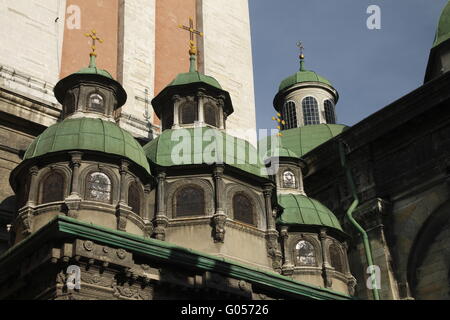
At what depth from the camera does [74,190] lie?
18.3m

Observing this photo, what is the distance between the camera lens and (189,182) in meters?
20.3

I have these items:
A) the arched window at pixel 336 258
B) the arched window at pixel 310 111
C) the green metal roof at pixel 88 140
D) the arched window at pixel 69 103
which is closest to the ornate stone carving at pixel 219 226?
the green metal roof at pixel 88 140

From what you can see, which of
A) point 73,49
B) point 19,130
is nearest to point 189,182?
point 19,130

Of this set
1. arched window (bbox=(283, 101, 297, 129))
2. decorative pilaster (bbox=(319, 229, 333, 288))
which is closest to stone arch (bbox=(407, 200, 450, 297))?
decorative pilaster (bbox=(319, 229, 333, 288))

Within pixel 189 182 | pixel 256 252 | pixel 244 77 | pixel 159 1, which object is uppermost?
pixel 159 1

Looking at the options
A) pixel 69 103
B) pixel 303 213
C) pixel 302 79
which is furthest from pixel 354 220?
pixel 302 79

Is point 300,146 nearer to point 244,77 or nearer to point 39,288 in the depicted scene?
point 244,77

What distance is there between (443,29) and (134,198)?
45.3 feet

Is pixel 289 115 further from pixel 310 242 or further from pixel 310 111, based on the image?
pixel 310 242

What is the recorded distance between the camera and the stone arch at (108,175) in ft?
60.8

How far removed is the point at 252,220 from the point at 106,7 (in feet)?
37.9

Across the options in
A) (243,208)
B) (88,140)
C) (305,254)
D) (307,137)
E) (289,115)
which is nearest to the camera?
(88,140)

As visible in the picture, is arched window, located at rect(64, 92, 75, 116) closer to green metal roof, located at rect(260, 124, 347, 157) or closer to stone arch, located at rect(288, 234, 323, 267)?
stone arch, located at rect(288, 234, 323, 267)

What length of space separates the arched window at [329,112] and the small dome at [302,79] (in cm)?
95
